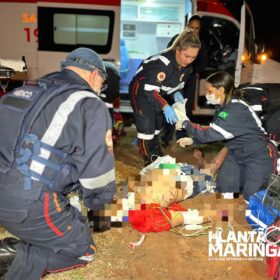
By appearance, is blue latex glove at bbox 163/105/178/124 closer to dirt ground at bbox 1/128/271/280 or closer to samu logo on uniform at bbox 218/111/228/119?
samu logo on uniform at bbox 218/111/228/119

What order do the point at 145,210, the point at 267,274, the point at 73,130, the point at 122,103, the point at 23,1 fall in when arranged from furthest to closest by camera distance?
the point at 122,103 → the point at 23,1 → the point at 145,210 → the point at 267,274 → the point at 73,130

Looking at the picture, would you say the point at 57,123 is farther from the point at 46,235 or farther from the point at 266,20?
the point at 266,20

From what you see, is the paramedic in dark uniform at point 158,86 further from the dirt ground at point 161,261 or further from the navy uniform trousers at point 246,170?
the dirt ground at point 161,261

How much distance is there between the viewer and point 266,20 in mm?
26906

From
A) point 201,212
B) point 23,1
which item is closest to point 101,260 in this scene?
point 201,212

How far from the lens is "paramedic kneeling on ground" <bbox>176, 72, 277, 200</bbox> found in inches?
150

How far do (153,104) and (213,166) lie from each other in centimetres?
107

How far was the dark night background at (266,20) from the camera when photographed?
24.7 metres

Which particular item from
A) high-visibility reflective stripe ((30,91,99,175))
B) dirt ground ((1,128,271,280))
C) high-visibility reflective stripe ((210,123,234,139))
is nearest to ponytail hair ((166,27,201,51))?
high-visibility reflective stripe ((210,123,234,139))

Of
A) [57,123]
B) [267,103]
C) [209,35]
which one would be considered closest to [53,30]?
[209,35]

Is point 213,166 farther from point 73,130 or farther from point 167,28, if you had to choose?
point 167,28

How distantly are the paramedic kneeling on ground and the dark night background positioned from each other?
69.8ft

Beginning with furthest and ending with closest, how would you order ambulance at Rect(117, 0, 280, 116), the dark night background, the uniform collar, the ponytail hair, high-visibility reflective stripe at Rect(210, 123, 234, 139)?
1. the dark night background
2. ambulance at Rect(117, 0, 280, 116)
3. the ponytail hair
4. high-visibility reflective stripe at Rect(210, 123, 234, 139)
5. the uniform collar

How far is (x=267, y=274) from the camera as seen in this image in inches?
124
